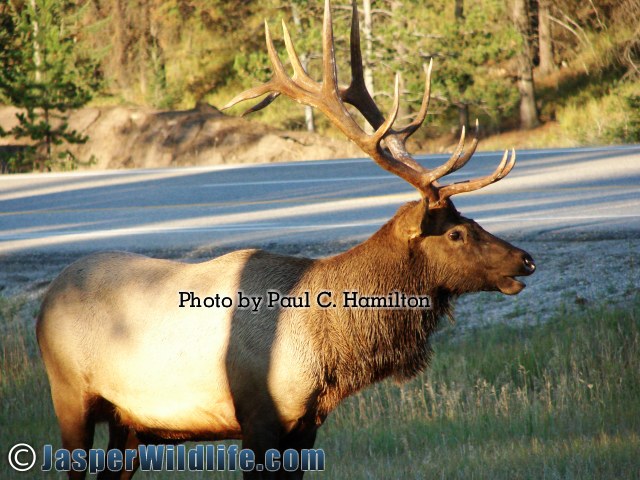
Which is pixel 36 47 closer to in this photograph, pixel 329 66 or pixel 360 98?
pixel 360 98

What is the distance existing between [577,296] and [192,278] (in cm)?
444

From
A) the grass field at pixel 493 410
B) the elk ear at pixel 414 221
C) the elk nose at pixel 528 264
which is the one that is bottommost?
the grass field at pixel 493 410

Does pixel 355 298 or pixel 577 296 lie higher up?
pixel 355 298

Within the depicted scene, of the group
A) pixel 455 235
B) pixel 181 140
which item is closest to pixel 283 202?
pixel 181 140

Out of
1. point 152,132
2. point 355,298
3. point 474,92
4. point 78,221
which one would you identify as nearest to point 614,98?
point 474,92

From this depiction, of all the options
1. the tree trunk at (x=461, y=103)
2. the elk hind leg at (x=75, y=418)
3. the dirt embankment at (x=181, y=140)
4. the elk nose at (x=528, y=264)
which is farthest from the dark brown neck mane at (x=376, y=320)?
the tree trunk at (x=461, y=103)

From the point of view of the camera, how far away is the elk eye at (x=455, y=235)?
4875 millimetres

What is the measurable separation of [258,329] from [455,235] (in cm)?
119

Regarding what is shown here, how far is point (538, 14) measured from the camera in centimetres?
2583

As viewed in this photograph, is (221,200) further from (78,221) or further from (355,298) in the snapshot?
(355,298)

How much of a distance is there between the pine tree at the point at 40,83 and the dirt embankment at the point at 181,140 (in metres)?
0.52

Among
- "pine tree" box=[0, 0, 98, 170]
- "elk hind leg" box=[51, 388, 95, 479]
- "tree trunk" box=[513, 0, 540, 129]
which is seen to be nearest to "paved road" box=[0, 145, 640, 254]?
"pine tree" box=[0, 0, 98, 170]

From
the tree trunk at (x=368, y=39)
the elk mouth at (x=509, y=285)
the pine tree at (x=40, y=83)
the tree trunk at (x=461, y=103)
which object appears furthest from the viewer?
the tree trunk at (x=461, y=103)

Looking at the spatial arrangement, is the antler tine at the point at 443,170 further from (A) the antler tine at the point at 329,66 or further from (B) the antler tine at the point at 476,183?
(A) the antler tine at the point at 329,66
